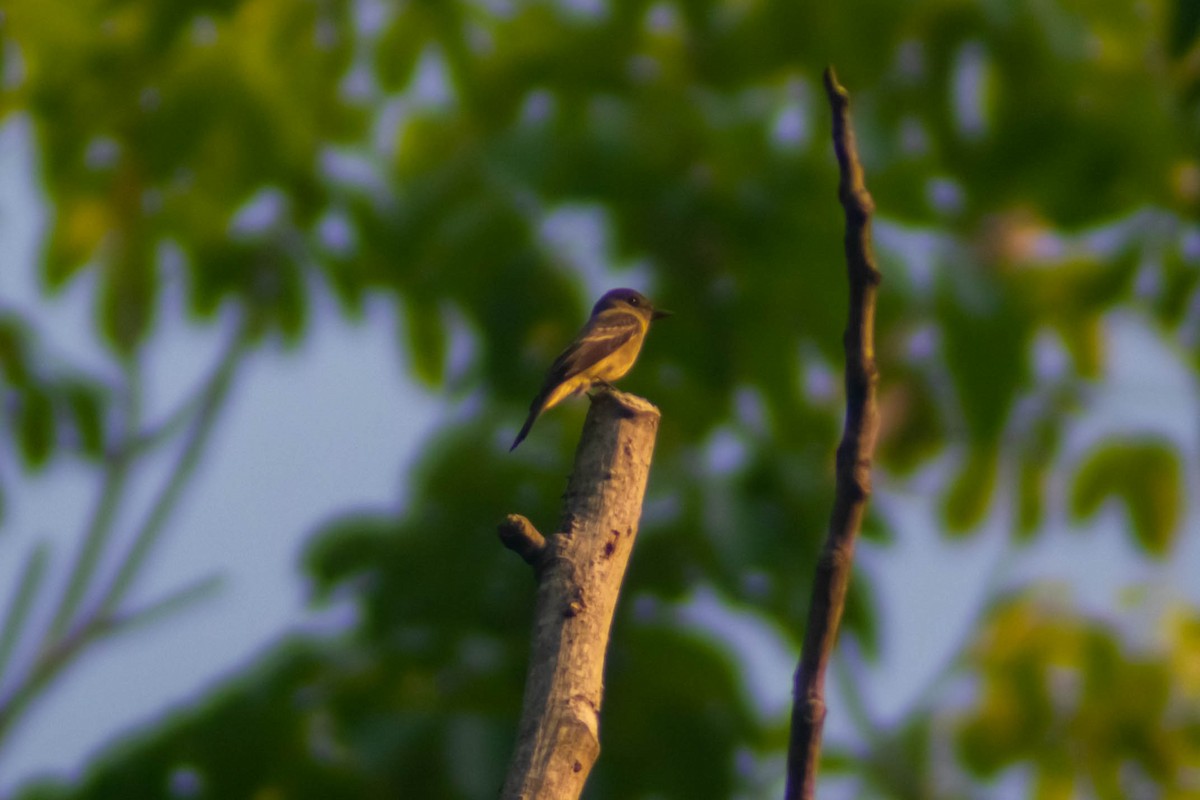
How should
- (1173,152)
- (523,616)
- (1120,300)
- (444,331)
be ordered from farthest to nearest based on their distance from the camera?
1. (444,331)
2. (1120,300)
3. (1173,152)
4. (523,616)

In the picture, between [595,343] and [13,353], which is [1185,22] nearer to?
[595,343]

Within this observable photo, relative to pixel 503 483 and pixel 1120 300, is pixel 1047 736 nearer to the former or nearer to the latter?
pixel 1120 300

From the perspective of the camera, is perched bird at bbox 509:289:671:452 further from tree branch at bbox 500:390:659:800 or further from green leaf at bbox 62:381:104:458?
green leaf at bbox 62:381:104:458

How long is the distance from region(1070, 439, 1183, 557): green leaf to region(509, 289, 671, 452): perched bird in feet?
6.67

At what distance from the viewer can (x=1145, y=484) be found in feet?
17.7

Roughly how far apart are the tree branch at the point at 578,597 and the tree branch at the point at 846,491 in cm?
50

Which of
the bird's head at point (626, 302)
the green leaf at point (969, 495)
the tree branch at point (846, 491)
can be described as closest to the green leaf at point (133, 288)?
the bird's head at point (626, 302)

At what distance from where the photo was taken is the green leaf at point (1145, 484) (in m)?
5.37

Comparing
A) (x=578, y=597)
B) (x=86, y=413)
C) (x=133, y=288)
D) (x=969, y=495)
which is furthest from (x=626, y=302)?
(x=578, y=597)

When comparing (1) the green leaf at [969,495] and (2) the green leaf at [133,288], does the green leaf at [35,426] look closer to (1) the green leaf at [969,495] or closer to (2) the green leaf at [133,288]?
(2) the green leaf at [133,288]

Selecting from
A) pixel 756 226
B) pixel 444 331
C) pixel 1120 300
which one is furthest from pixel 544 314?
pixel 1120 300

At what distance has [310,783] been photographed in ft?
13.4

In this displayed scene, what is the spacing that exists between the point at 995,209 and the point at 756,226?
118 centimetres

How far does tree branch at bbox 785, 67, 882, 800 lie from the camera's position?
47.6 inches
